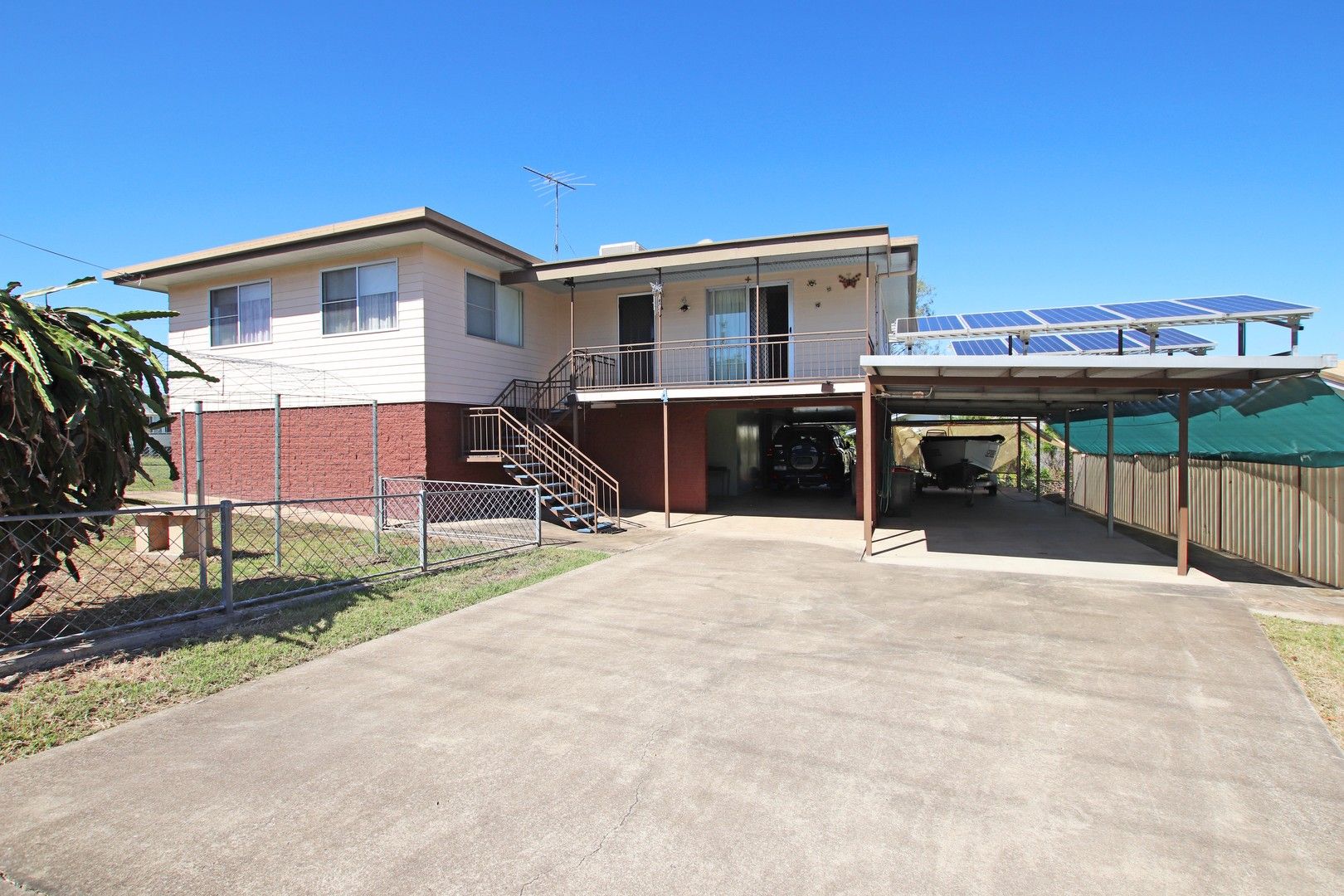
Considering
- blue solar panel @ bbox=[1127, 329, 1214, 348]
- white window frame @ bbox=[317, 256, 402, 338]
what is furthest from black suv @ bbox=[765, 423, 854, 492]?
white window frame @ bbox=[317, 256, 402, 338]

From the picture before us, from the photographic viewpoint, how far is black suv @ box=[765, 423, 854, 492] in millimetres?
19781

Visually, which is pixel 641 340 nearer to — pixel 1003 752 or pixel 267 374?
pixel 267 374

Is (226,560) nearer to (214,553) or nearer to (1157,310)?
(214,553)

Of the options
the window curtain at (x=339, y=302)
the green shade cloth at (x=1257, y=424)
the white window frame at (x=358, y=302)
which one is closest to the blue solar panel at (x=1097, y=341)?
the green shade cloth at (x=1257, y=424)

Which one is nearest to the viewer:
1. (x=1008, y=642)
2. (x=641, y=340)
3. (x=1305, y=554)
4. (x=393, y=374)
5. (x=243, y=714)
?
(x=243, y=714)

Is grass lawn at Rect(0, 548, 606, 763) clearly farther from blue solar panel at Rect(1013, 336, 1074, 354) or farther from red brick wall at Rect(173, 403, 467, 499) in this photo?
blue solar panel at Rect(1013, 336, 1074, 354)

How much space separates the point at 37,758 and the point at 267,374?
12.2 m

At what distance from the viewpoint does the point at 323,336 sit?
14039mm

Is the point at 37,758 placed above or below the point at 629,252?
below

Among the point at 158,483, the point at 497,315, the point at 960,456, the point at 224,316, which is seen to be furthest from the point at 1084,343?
the point at 158,483

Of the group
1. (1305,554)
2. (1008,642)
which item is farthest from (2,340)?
(1305,554)

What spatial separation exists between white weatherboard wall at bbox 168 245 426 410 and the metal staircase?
163cm

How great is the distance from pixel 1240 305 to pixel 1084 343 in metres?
1.77

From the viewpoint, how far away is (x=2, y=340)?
518cm
